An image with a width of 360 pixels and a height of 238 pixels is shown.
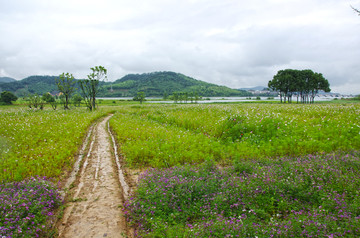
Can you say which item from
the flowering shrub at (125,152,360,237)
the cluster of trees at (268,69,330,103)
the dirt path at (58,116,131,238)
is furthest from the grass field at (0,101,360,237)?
the cluster of trees at (268,69,330,103)

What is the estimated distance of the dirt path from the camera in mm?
4750

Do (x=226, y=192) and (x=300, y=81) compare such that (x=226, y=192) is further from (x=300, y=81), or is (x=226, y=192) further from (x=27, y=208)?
(x=300, y=81)

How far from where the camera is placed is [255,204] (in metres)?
4.99

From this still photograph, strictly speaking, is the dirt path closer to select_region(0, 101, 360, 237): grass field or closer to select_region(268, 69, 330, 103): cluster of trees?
select_region(0, 101, 360, 237): grass field

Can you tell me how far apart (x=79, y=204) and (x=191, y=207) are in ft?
11.6

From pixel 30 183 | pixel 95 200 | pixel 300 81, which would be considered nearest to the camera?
pixel 95 200

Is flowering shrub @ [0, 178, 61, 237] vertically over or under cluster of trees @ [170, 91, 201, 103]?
under

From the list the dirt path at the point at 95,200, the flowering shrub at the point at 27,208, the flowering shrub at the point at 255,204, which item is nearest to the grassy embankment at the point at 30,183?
the flowering shrub at the point at 27,208

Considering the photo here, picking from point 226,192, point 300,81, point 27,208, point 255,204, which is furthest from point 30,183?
point 300,81

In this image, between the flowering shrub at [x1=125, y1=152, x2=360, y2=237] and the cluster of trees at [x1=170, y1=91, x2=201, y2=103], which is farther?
the cluster of trees at [x1=170, y1=91, x2=201, y2=103]

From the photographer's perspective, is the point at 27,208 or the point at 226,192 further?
the point at 226,192

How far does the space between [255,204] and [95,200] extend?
4904 millimetres

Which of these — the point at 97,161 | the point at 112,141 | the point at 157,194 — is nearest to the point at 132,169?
the point at 97,161

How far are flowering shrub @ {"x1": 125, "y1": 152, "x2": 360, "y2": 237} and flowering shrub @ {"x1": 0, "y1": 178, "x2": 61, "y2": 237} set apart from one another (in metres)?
2.20
